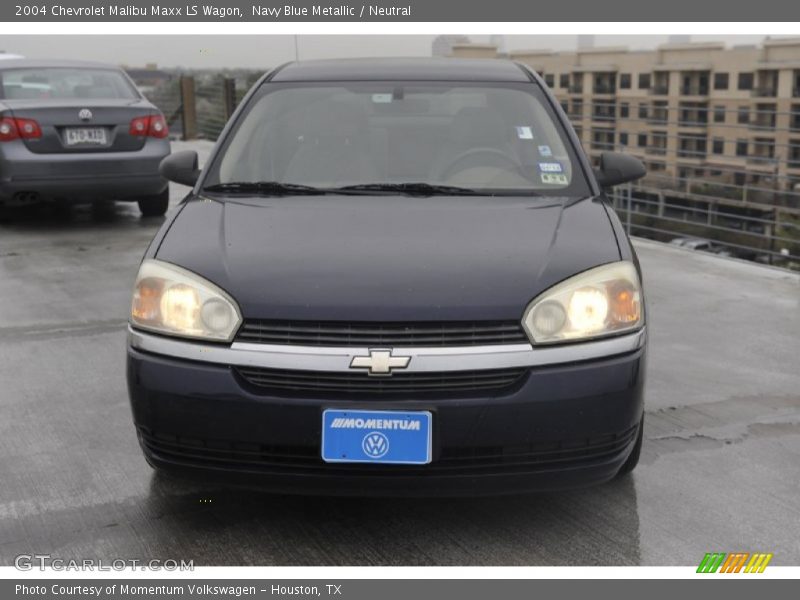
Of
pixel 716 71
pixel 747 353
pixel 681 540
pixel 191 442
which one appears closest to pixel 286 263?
pixel 191 442

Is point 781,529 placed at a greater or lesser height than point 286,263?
lesser

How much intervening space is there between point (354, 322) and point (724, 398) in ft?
7.85

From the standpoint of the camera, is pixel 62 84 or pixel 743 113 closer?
pixel 743 113

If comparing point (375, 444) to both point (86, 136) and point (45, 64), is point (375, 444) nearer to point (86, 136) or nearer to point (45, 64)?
point (86, 136)

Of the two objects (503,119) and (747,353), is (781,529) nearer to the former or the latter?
(503,119)

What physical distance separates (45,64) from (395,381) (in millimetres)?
7985

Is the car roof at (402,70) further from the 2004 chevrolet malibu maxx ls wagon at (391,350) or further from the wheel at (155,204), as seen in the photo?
the wheel at (155,204)

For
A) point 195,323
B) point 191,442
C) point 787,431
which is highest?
point 195,323

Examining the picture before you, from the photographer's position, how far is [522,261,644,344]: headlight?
2939 mm

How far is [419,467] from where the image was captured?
288cm

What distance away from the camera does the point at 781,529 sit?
3242 millimetres

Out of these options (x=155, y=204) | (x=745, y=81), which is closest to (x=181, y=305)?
(x=155, y=204)

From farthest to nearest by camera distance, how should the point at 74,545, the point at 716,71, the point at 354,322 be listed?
the point at 716,71
the point at 74,545
the point at 354,322

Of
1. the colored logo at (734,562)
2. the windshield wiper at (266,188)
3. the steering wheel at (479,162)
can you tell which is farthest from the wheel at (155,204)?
the colored logo at (734,562)
